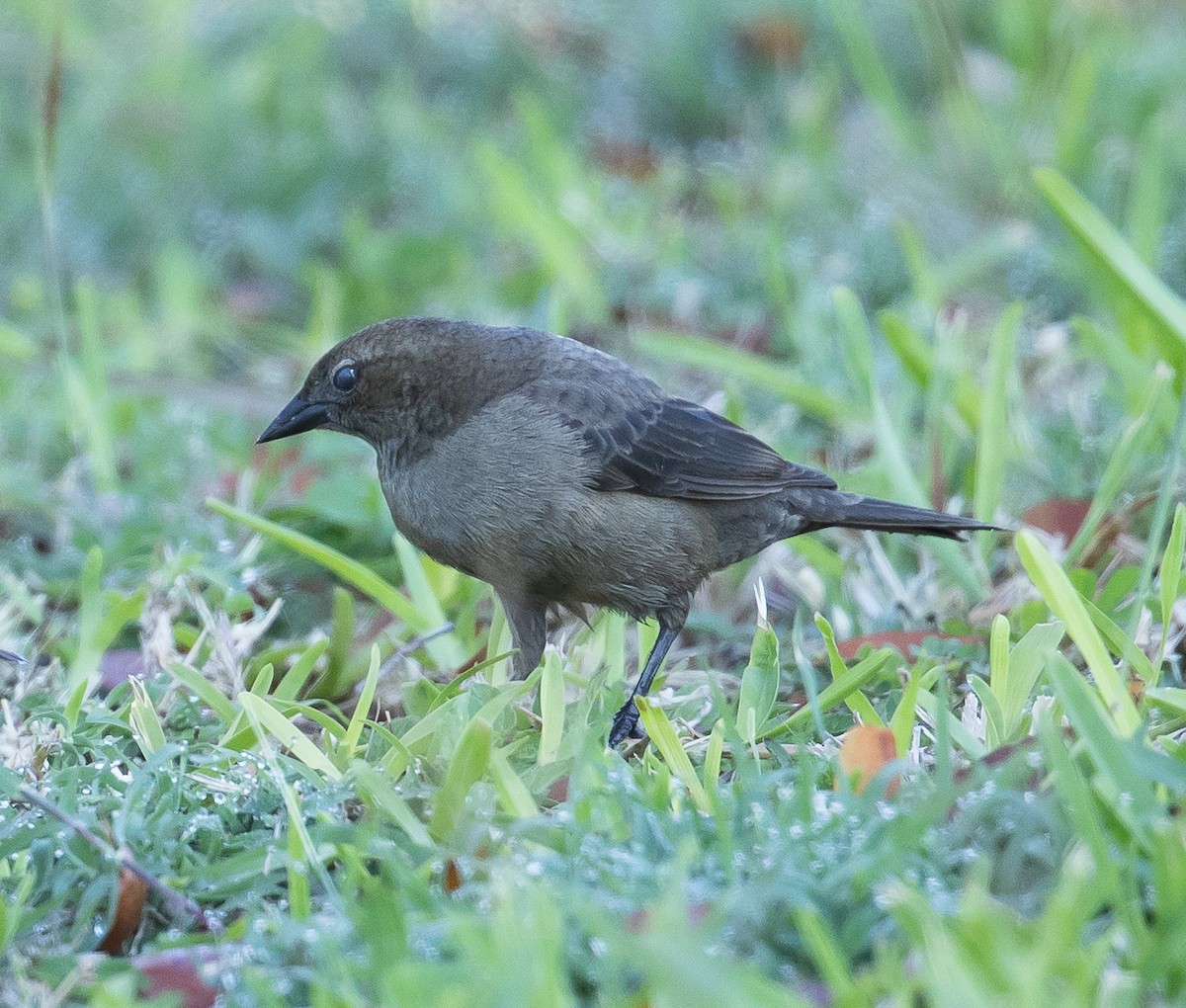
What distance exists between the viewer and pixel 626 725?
10.8 ft

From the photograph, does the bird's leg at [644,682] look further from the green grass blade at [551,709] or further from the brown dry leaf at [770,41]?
the brown dry leaf at [770,41]

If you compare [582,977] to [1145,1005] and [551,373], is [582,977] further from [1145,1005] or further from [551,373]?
[551,373]

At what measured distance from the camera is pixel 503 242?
6609 mm

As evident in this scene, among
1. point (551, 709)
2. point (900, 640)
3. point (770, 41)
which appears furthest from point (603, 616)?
point (770, 41)

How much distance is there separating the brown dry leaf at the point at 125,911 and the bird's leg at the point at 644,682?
1.06m

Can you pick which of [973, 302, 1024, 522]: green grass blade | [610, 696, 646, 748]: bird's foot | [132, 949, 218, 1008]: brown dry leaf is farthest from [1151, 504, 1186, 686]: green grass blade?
[132, 949, 218, 1008]: brown dry leaf

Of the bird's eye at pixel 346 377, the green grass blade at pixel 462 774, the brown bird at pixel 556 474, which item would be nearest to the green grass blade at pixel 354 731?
the green grass blade at pixel 462 774

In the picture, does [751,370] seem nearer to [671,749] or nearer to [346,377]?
[346,377]

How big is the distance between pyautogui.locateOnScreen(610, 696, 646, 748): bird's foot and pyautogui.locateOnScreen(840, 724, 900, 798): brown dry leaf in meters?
0.71

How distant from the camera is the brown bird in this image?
3600mm

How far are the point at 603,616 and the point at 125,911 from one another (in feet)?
5.86

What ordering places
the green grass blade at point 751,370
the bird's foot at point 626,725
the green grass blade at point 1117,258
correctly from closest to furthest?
the bird's foot at point 626,725 < the green grass blade at point 1117,258 < the green grass blade at point 751,370

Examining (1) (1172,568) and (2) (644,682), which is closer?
(1) (1172,568)

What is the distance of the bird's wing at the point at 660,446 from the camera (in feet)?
12.3
